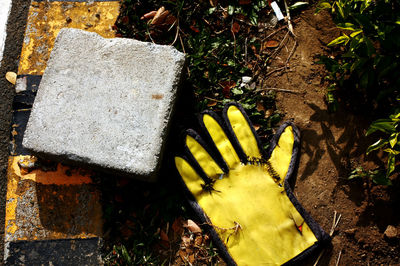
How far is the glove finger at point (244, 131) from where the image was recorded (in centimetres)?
246

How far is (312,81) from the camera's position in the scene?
2584 millimetres

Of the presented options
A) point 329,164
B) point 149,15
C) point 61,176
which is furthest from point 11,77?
point 329,164

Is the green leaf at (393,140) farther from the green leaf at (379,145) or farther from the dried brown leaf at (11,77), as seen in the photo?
the dried brown leaf at (11,77)

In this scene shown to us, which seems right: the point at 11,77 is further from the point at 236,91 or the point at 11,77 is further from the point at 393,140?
the point at 393,140

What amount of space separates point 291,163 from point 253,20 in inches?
43.9

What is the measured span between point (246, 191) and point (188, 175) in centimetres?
42

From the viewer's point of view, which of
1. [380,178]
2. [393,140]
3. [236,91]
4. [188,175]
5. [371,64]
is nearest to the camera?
[393,140]

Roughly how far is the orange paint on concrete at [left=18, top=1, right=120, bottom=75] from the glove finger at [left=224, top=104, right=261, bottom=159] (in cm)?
112

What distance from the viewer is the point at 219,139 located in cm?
246

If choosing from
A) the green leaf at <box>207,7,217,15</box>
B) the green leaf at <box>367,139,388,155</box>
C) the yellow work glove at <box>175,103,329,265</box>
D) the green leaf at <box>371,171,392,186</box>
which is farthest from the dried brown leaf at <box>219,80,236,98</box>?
the green leaf at <box>371,171,392,186</box>

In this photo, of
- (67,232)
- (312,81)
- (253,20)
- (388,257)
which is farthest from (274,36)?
(67,232)

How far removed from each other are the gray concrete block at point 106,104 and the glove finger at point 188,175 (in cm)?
25

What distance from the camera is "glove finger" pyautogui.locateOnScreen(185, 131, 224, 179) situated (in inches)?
95.7

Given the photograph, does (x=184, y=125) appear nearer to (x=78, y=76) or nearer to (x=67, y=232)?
(x=78, y=76)
